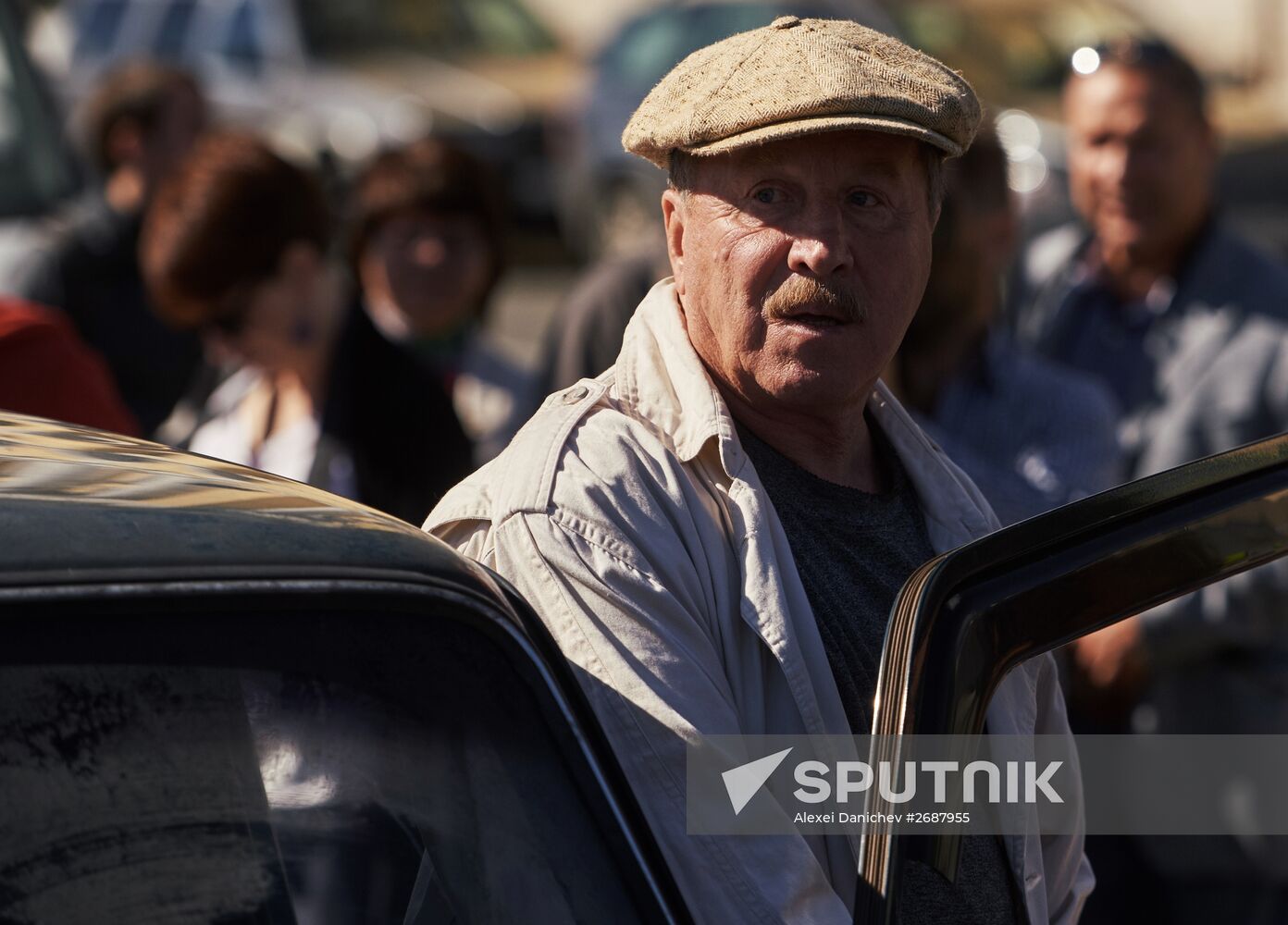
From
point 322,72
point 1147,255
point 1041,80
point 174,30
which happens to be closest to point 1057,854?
point 1147,255

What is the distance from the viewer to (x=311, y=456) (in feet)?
12.5

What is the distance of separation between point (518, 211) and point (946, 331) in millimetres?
11400

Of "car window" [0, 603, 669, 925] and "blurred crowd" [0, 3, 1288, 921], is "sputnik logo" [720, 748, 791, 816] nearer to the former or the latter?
"car window" [0, 603, 669, 925]

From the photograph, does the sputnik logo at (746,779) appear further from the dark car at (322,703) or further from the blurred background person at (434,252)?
the blurred background person at (434,252)

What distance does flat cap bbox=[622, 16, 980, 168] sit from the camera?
76.5 inches

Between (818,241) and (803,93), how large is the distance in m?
0.18

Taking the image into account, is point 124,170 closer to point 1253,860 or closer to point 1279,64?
point 1253,860

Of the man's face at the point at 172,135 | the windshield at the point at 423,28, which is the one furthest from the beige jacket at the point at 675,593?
the windshield at the point at 423,28

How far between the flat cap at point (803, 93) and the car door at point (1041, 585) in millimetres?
474

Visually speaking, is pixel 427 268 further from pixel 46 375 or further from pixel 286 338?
pixel 46 375

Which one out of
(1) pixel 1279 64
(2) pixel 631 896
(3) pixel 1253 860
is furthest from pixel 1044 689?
(1) pixel 1279 64

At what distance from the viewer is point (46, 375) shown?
3.23 m

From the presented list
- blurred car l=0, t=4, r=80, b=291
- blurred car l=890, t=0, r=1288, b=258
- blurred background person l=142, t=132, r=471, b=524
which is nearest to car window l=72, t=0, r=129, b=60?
blurred car l=890, t=0, r=1288, b=258

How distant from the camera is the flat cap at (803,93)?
1942 mm
